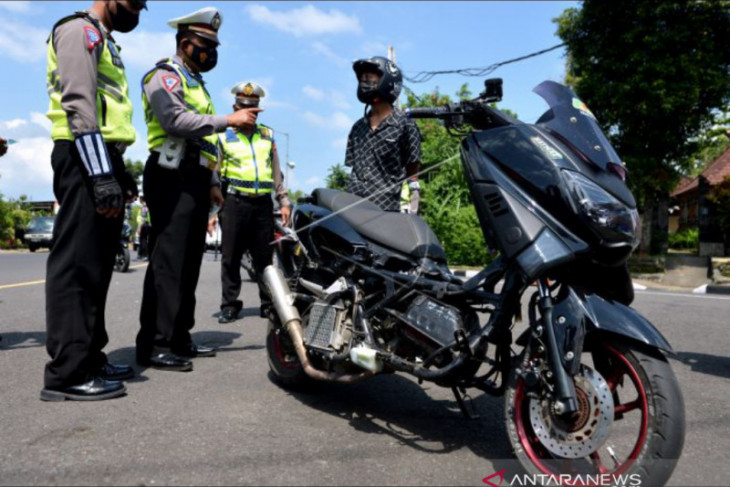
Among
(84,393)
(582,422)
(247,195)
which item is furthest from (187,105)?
(582,422)

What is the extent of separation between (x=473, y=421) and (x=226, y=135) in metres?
3.72

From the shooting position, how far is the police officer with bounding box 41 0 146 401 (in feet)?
9.77

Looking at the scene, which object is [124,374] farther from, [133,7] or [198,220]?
[133,7]

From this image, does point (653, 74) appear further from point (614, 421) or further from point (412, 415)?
point (614, 421)

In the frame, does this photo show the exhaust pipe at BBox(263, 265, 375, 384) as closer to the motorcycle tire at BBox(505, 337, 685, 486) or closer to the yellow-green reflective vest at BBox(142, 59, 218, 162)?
the motorcycle tire at BBox(505, 337, 685, 486)

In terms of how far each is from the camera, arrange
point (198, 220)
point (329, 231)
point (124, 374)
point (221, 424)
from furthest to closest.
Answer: point (198, 220) → point (124, 374) → point (329, 231) → point (221, 424)

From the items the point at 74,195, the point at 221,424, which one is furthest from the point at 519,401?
the point at 74,195

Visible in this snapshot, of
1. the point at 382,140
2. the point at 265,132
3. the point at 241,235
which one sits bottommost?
the point at 241,235

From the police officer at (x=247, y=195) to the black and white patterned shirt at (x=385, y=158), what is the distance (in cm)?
180

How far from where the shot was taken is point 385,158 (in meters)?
3.94

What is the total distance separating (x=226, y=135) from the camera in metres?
5.61

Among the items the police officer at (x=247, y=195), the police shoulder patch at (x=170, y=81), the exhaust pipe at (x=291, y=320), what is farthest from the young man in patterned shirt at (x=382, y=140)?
the police officer at (x=247, y=195)

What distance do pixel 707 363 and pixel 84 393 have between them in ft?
13.7

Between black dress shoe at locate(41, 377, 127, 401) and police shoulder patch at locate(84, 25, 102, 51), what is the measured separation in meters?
1.72
